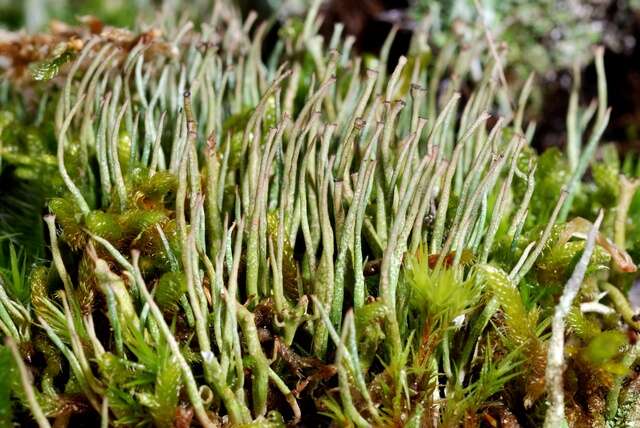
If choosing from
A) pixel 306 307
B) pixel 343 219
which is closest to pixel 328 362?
pixel 306 307

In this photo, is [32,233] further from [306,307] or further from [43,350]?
[306,307]

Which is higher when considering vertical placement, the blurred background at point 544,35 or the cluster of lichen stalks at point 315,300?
the blurred background at point 544,35

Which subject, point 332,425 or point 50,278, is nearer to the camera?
point 332,425

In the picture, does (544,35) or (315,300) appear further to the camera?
(544,35)

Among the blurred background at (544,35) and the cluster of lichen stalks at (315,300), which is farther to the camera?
the blurred background at (544,35)

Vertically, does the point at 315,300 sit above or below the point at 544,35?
below
